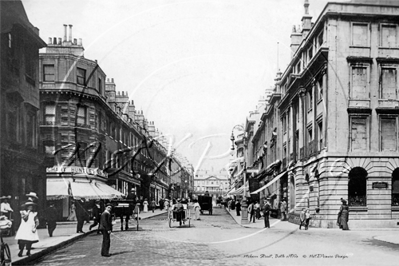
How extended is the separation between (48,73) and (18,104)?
11458 mm

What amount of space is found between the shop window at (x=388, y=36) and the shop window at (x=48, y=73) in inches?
744

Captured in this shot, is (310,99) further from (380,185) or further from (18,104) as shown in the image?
(18,104)

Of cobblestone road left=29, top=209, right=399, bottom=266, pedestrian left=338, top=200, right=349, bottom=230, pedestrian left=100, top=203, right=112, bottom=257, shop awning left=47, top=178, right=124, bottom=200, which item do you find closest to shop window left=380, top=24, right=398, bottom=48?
pedestrian left=338, top=200, right=349, bottom=230

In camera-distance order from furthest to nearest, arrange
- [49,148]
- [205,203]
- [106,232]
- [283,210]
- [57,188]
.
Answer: [205,203] < [283,210] < [57,188] < [49,148] < [106,232]

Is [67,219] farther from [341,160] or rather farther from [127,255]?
[127,255]

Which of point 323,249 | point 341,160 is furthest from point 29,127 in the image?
point 341,160

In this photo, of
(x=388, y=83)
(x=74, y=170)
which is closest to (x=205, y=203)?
(x=74, y=170)

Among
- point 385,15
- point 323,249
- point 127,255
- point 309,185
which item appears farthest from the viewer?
point 309,185

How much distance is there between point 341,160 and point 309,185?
193 inches

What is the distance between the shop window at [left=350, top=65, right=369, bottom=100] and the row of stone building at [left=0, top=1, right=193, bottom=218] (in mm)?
11710

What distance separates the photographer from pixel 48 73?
28.1 m

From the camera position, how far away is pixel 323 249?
1716 centimetres

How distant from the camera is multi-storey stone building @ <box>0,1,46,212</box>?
16.1 m

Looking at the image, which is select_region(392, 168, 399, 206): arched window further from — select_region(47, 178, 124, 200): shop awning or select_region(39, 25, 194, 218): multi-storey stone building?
select_region(47, 178, 124, 200): shop awning
